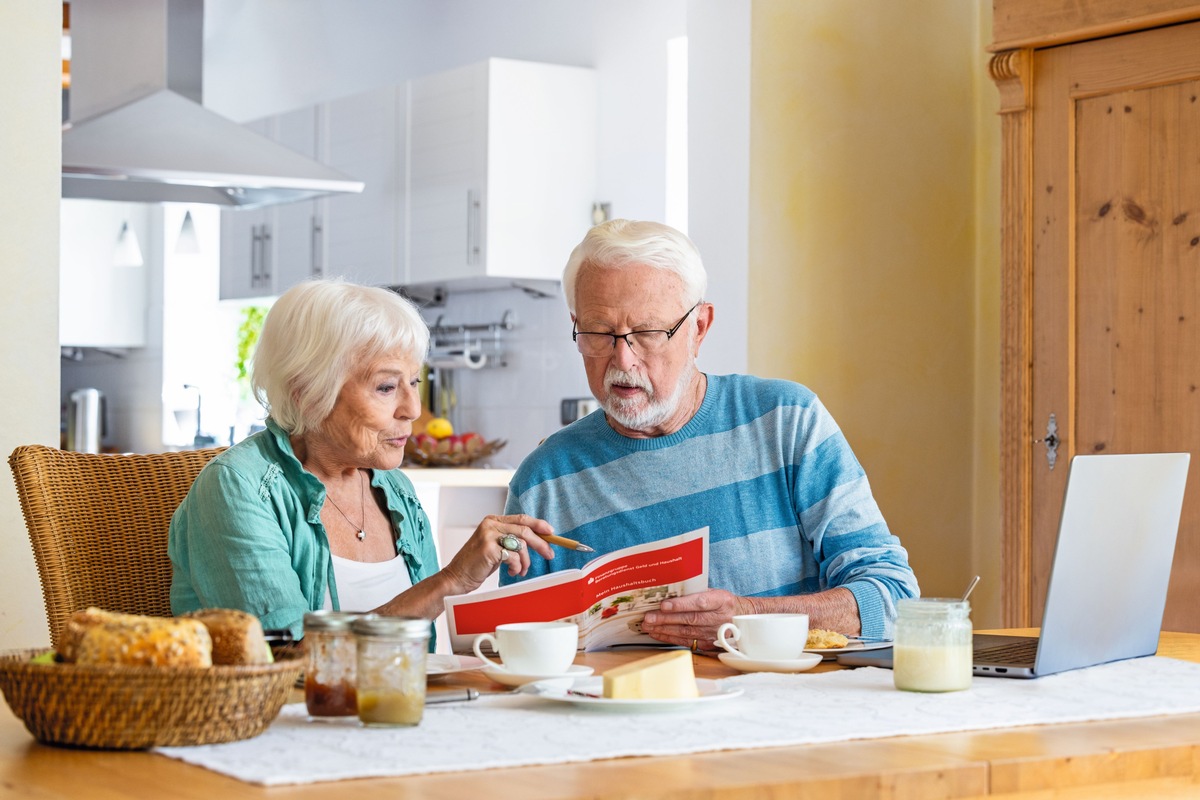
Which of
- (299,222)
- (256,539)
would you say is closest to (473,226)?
(299,222)

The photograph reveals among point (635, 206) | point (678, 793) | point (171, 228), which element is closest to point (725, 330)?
point (635, 206)

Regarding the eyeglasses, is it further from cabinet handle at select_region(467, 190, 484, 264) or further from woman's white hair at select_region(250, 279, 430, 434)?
cabinet handle at select_region(467, 190, 484, 264)

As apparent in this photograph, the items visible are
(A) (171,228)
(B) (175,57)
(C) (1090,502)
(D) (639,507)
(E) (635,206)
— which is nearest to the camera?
(C) (1090,502)

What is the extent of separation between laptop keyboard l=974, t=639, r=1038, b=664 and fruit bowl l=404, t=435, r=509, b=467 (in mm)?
2869

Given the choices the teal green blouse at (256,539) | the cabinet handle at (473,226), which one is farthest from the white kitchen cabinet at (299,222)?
the teal green blouse at (256,539)

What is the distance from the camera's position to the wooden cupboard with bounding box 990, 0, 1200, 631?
337cm

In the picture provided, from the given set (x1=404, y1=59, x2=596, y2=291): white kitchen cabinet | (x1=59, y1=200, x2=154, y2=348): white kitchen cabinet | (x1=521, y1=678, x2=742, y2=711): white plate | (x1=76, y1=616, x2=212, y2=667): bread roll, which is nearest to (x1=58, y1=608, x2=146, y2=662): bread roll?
(x1=76, y1=616, x2=212, y2=667): bread roll

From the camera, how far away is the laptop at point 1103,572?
1.51 meters

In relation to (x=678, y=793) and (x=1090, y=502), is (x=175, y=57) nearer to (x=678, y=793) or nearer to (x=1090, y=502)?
(x=1090, y=502)

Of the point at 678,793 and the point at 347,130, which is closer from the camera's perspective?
the point at 678,793

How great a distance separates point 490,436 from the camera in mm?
5875

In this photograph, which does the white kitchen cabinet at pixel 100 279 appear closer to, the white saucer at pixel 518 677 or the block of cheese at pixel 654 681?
the white saucer at pixel 518 677

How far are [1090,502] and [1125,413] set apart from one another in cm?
207

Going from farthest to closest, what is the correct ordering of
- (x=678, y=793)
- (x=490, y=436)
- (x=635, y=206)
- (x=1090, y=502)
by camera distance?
(x=490, y=436), (x=635, y=206), (x=1090, y=502), (x=678, y=793)
